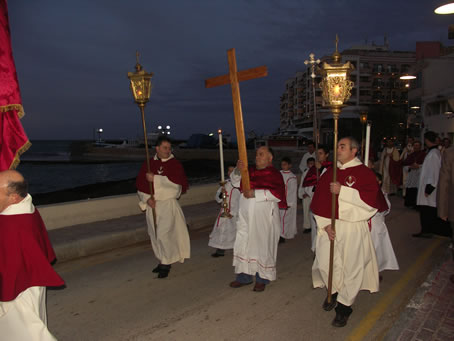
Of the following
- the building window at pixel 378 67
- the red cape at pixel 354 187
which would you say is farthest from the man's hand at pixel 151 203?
the building window at pixel 378 67

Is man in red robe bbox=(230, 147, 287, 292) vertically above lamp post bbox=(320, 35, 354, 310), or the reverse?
lamp post bbox=(320, 35, 354, 310)

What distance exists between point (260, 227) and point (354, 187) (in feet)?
4.48

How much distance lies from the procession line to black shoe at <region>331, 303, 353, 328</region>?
14 cm

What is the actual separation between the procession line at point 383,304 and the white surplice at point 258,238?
125 centimetres

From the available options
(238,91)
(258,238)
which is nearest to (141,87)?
(238,91)

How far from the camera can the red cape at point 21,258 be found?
304cm

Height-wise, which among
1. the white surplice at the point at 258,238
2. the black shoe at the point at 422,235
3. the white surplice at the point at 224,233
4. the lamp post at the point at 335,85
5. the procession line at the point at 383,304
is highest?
the lamp post at the point at 335,85

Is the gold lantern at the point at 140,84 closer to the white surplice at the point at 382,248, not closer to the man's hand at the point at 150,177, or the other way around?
the man's hand at the point at 150,177

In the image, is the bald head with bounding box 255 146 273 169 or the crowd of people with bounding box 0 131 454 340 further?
the bald head with bounding box 255 146 273 169

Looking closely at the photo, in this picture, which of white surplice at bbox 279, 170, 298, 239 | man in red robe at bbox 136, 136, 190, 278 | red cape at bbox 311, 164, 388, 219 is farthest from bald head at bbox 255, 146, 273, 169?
white surplice at bbox 279, 170, 298, 239

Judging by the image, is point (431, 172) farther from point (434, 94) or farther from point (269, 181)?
point (434, 94)

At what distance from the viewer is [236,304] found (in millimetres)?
4758

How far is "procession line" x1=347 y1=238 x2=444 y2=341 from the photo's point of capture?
4.09 metres

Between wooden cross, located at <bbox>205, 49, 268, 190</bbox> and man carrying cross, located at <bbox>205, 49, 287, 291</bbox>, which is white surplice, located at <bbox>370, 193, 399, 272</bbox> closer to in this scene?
man carrying cross, located at <bbox>205, 49, 287, 291</bbox>
